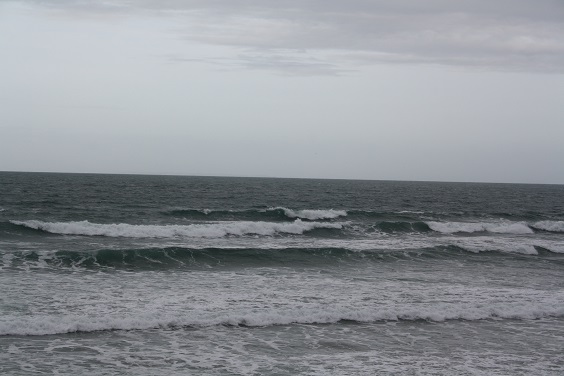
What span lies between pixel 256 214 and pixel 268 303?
25308 mm

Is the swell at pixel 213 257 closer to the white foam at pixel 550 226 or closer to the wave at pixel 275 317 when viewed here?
the wave at pixel 275 317

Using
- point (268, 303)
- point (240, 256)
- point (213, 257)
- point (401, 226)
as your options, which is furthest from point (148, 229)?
point (268, 303)

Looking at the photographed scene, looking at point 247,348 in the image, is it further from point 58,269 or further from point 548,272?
point 548,272

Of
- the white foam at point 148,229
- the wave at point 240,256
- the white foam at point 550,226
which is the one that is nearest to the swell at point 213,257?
the wave at point 240,256

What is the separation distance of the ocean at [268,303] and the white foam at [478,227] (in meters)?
5.99

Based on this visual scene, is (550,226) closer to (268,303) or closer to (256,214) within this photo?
(256,214)

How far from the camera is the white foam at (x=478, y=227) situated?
3900cm

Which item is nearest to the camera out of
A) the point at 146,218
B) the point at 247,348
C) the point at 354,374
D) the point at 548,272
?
the point at 354,374

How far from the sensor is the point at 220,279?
793 inches

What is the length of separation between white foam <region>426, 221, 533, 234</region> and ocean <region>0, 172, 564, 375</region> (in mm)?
5987

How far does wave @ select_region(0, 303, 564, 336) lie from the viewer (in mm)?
13578

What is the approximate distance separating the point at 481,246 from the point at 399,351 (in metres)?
19.0

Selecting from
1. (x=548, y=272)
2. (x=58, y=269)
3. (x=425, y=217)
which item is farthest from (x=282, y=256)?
(x=425, y=217)

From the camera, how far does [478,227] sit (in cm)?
3994
